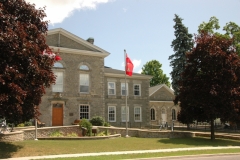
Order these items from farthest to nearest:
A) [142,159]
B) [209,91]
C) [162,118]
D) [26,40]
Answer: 1. [162,118]
2. [209,91]
3. [26,40]
4. [142,159]

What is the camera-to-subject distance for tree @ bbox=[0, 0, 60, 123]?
12.6 meters

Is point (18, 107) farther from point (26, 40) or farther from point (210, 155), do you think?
point (210, 155)

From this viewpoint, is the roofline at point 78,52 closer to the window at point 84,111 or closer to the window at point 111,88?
the window at point 111,88

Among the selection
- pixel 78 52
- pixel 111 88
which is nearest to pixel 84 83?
pixel 78 52

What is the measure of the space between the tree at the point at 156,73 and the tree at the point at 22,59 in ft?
192

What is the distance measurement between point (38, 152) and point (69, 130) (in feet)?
28.9

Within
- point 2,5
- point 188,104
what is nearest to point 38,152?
point 2,5

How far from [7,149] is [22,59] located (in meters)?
5.31

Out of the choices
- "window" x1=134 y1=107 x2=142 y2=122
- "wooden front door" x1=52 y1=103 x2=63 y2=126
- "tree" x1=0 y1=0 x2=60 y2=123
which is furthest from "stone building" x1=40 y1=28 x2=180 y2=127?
"tree" x1=0 y1=0 x2=60 y2=123

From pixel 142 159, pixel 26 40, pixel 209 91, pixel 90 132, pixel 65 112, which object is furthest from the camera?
pixel 65 112

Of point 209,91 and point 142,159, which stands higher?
point 209,91

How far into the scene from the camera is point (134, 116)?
123ft

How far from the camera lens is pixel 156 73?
241ft

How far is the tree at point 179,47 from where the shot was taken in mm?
39500
